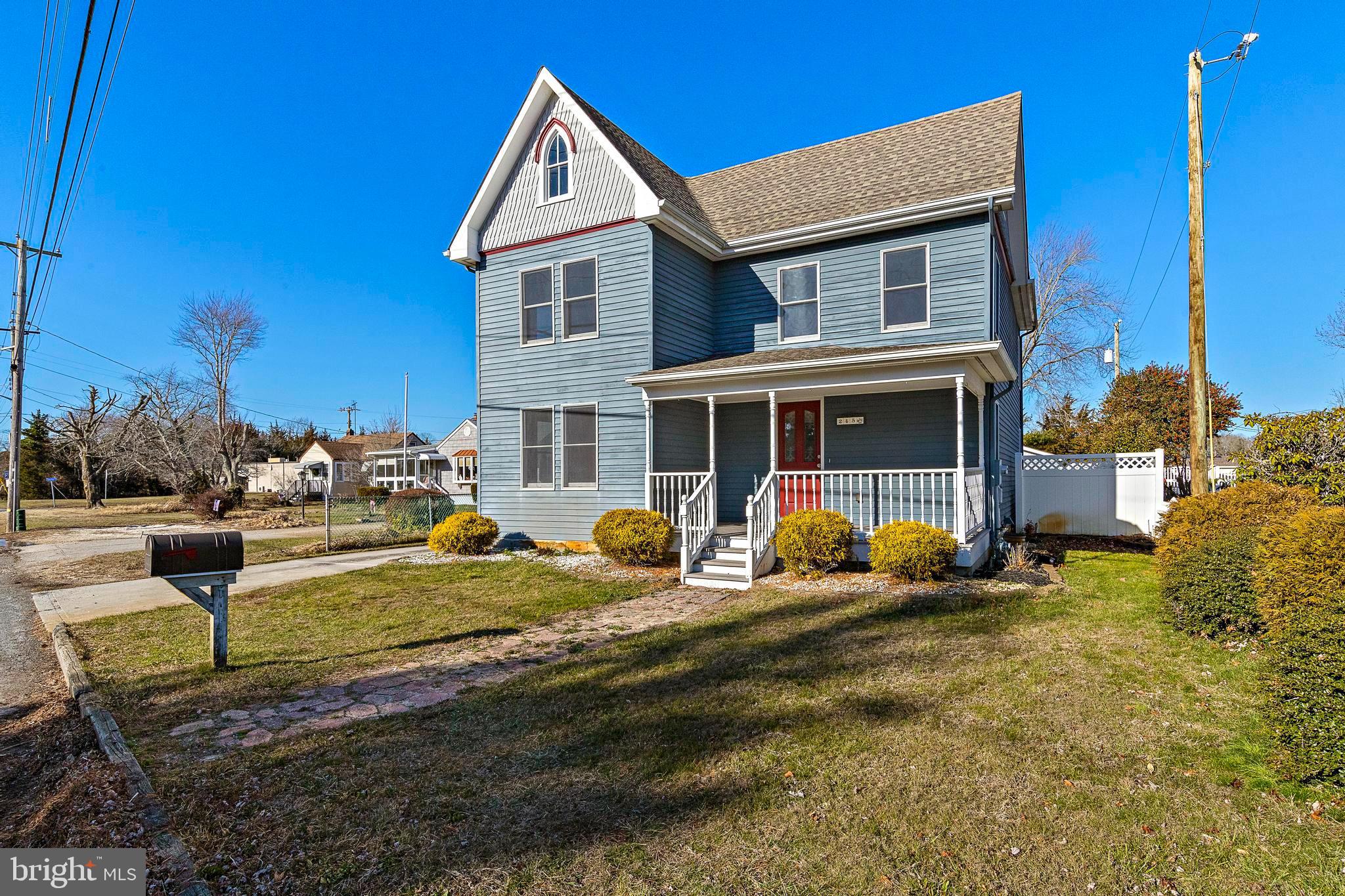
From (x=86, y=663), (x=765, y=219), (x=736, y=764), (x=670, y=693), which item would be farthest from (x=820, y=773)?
(x=765, y=219)

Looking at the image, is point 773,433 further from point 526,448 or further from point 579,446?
point 526,448

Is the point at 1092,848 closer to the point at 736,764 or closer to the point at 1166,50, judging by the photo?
the point at 736,764

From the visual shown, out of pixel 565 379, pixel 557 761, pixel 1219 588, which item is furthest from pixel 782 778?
pixel 565 379

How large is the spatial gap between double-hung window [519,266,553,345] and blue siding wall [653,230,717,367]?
2.59 meters

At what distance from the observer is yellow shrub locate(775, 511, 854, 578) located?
9.52 meters

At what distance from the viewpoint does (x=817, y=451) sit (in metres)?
12.6

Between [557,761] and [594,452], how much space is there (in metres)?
9.55

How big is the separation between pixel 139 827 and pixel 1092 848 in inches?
174

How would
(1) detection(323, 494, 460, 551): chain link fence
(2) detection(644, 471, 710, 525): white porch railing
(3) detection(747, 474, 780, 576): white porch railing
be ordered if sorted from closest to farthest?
(3) detection(747, 474, 780, 576): white porch railing < (2) detection(644, 471, 710, 525): white porch railing < (1) detection(323, 494, 460, 551): chain link fence

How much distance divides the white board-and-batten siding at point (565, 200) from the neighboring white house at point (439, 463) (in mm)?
23411

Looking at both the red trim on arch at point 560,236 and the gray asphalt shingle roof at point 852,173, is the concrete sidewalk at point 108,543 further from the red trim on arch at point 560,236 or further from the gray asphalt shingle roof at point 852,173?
the gray asphalt shingle roof at point 852,173

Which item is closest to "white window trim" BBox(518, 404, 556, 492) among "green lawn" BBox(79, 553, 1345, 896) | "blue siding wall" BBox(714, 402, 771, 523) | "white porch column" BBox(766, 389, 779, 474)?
"blue siding wall" BBox(714, 402, 771, 523)

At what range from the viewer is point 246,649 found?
6.61 m

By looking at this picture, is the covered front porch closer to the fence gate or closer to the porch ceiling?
the porch ceiling
